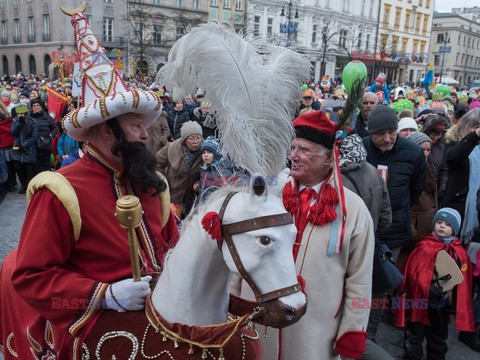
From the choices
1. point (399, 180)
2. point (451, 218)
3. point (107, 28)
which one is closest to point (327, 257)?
point (399, 180)

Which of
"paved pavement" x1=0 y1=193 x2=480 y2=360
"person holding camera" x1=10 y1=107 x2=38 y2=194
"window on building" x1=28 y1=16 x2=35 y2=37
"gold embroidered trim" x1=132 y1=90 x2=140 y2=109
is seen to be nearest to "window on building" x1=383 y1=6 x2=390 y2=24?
"window on building" x1=28 y1=16 x2=35 y2=37

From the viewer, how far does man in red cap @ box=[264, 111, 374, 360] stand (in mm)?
2490

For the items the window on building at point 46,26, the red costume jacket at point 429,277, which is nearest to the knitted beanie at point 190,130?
the red costume jacket at point 429,277

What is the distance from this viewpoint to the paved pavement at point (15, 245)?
417 centimetres

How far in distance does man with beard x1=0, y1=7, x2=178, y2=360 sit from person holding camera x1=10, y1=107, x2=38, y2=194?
700cm

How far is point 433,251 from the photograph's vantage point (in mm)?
4059

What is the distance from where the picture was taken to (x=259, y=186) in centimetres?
172

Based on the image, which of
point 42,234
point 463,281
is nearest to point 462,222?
point 463,281

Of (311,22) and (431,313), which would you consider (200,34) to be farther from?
(311,22)

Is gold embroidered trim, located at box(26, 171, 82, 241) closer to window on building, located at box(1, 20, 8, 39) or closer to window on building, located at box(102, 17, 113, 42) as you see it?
window on building, located at box(102, 17, 113, 42)

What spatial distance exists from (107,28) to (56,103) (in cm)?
3673

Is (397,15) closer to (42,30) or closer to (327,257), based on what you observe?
(42,30)

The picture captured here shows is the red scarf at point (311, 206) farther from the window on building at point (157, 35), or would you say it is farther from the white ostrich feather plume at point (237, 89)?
the window on building at point (157, 35)

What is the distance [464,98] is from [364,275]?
595 inches
